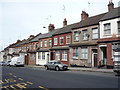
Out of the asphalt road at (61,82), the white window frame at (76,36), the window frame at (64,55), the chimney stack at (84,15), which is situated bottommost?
the asphalt road at (61,82)

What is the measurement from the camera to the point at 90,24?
24.8 metres

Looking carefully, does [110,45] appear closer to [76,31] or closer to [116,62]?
[116,62]

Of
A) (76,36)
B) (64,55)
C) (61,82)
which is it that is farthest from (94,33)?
(61,82)

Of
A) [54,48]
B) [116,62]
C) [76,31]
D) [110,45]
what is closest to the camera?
[116,62]

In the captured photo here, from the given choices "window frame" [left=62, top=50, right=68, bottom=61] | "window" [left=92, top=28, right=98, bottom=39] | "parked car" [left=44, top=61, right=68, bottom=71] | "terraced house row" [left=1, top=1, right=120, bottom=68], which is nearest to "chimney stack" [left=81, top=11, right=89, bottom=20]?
"terraced house row" [left=1, top=1, right=120, bottom=68]

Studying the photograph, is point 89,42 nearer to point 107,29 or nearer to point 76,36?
point 76,36

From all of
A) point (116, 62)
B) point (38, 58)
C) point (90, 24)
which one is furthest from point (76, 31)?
point (38, 58)

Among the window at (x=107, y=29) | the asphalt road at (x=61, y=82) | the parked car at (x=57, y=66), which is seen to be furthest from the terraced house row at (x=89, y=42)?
the asphalt road at (x=61, y=82)

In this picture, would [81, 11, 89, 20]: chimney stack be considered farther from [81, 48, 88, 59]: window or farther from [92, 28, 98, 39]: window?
[81, 48, 88, 59]: window

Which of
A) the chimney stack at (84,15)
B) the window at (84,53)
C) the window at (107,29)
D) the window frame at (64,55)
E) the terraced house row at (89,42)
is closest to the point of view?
the terraced house row at (89,42)

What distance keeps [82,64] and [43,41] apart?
1697cm

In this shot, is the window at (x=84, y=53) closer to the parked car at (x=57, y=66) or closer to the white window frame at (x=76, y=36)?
the white window frame at (x=76, y=36)


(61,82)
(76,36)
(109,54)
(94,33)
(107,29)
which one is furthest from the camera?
(76,36)

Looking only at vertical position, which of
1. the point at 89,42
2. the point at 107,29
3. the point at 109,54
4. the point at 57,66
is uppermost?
the point at 107,29
